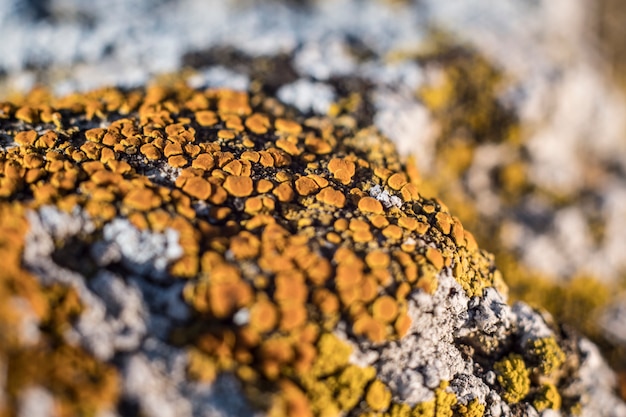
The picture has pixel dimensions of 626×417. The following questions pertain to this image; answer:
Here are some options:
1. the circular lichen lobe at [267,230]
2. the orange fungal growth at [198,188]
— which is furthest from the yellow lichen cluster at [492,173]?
the orange fungal growth at [198,188]

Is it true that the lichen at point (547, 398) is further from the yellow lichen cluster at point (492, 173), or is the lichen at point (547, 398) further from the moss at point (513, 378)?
the yellow lichen cluster at point (492, 173)

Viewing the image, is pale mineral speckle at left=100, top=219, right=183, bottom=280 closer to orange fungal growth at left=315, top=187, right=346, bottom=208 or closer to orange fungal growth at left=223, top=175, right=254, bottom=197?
A: orange fungal growth at left=223, top=175, right=254, bottom=197

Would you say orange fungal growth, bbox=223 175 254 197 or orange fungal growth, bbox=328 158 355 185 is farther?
orange fungal growth, bbox=328 158 355 185

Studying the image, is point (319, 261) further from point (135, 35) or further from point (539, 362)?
point (135, 35)

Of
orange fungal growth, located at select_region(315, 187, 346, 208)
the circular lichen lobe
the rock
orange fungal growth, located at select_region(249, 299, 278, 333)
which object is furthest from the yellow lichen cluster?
orange fungal growth, located at select_region(249, 299, 278, 333)

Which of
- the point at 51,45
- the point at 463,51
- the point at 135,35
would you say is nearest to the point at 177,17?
the point at 135,35

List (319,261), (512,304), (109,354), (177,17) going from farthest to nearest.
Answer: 1. (177,17)
2. (512,304)
3. (319,261)
4. (109,354)
